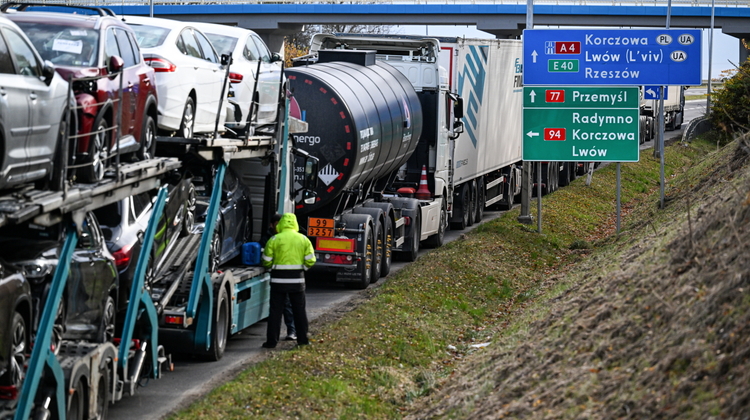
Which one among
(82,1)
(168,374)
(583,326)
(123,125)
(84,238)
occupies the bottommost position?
(168,374)

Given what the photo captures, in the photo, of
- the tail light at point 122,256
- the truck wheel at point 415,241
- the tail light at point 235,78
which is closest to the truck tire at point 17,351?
the tail light at point 122,256

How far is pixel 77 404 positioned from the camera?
8031mm

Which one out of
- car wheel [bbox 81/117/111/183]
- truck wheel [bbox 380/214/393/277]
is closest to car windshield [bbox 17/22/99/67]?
car wheel [bbox 81/117/111/183]

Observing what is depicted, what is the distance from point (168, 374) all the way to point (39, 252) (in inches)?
145

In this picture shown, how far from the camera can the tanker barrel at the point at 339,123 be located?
15703 millimetres

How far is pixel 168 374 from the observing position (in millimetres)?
11070

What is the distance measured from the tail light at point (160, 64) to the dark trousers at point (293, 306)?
269 cm

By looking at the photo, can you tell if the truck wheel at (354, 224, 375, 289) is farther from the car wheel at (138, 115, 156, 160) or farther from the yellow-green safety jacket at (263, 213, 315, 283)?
the car wheel at (138, 115, 156, 160)

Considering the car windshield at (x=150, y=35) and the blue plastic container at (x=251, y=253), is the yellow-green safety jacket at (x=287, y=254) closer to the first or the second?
the blue plastic container at (x=251, y=253)

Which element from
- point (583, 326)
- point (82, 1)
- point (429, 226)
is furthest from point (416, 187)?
point (82, 1)

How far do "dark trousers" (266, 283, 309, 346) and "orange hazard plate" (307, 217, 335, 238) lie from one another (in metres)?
4.20

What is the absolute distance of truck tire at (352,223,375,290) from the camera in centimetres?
1656

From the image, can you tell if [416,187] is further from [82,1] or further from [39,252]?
[82,1]

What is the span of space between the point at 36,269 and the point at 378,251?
10.4m
